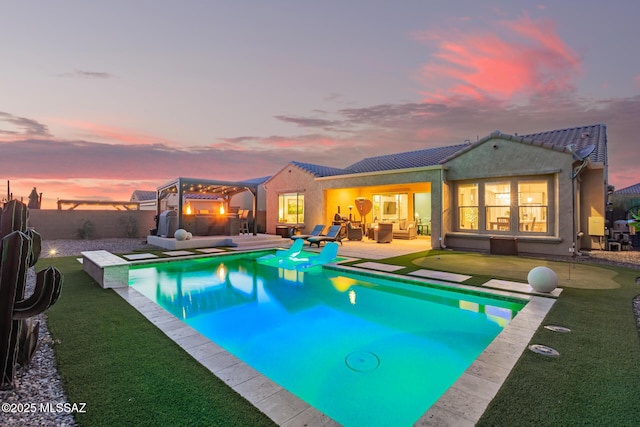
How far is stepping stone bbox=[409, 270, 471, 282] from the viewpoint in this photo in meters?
7.17

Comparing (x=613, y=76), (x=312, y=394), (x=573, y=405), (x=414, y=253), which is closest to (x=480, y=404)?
(x=573, y=405)

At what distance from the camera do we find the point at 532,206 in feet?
38.6

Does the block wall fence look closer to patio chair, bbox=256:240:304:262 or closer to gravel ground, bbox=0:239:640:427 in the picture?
patio chair, bbox=256:240:304:262

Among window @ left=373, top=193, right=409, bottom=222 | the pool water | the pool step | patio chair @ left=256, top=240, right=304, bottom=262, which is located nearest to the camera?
the pool water

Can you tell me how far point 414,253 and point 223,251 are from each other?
7.75m

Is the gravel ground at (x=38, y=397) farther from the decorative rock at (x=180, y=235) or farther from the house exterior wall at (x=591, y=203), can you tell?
the house exterior wall at (x=591, y=203)

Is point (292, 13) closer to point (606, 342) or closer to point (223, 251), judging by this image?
point (223, 251)

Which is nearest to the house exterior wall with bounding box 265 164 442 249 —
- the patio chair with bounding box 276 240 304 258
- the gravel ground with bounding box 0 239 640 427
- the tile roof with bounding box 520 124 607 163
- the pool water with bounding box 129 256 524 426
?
the patio chair with bounding box 276 240 304 258

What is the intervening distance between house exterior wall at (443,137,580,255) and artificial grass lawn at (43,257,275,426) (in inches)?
479

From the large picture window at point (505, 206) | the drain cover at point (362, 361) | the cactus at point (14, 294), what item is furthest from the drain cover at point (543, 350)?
the large picture window at point (505, 206)

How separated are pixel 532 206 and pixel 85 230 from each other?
2170cm

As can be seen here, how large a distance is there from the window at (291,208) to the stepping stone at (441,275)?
39.7ft

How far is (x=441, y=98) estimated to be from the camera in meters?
14.8

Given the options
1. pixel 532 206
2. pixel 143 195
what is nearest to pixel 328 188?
pixel 532 206
